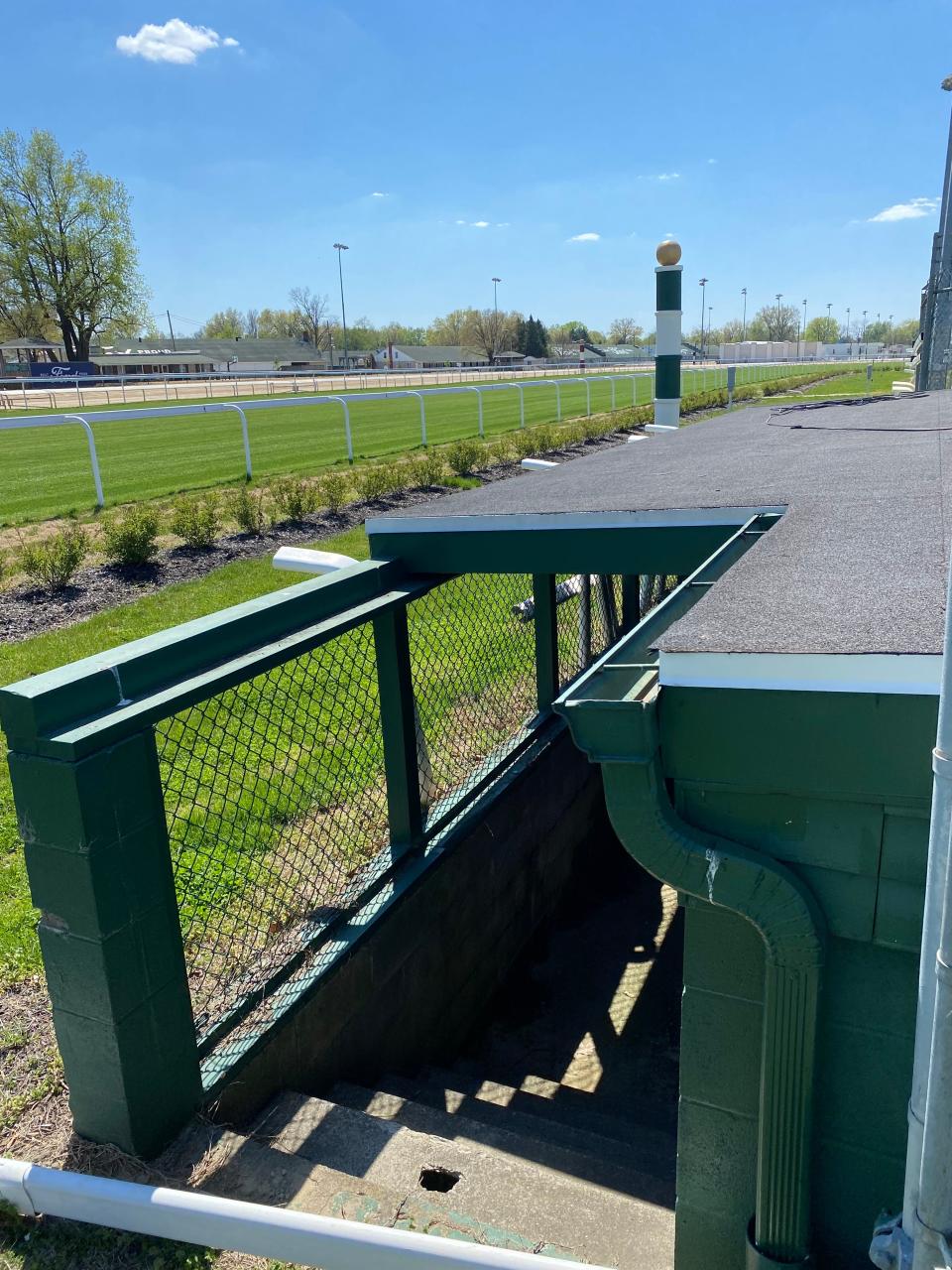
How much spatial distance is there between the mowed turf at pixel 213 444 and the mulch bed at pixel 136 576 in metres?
1.89

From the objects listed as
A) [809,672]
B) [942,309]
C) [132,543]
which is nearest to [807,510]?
[809,672]

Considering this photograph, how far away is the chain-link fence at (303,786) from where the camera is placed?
3.49 metres

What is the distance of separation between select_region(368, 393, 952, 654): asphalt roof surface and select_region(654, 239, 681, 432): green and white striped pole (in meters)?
2.98

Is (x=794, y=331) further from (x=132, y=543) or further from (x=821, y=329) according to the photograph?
(x=132, y=543)

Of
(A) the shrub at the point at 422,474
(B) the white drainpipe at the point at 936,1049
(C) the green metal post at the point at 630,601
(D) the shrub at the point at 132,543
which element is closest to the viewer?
(B) the white drainpipe at the point at 936,1049

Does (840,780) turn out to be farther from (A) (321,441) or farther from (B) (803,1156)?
(A) (321,441)

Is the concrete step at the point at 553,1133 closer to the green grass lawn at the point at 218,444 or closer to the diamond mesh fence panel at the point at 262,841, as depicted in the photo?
the diamond mesh fence panel at the point at 262,841

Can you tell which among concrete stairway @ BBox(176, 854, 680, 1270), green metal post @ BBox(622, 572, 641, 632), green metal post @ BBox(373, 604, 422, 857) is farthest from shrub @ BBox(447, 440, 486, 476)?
green metal post @ BBox(373, 604, 422, 857)

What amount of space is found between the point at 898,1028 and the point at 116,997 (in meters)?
1.90

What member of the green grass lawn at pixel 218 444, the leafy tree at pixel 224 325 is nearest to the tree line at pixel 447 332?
the leafy tree at pixel 224 325

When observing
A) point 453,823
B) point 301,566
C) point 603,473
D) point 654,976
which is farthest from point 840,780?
point 654,976

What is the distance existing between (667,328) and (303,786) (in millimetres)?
7099

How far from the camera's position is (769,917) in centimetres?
194

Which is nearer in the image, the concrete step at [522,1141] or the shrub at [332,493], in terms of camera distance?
the concrete step at [522,1141]
